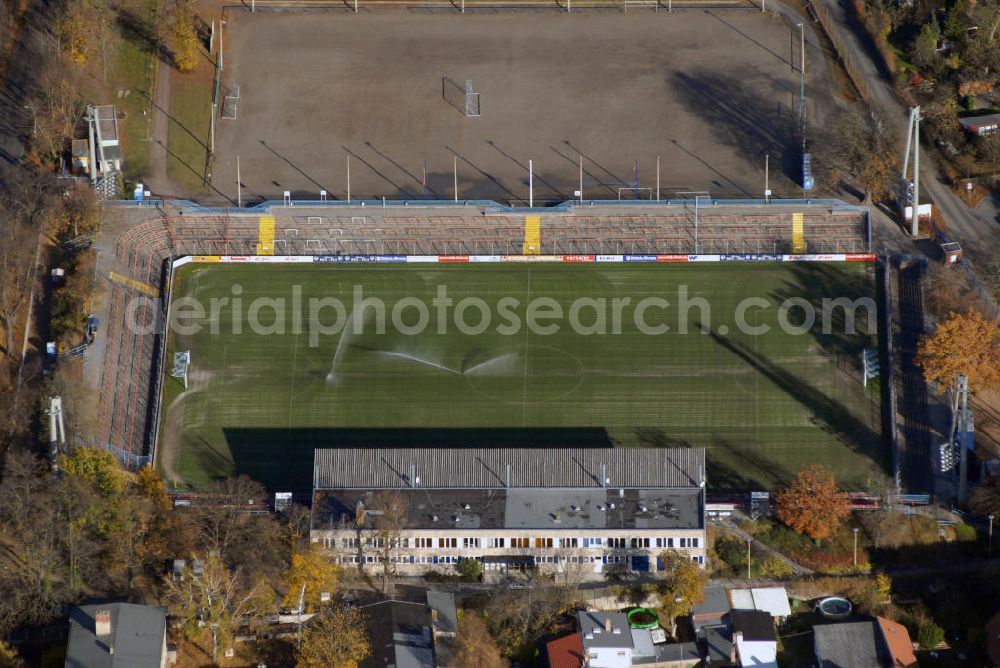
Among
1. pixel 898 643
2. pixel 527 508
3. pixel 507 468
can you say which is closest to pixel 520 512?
pixel 527 508

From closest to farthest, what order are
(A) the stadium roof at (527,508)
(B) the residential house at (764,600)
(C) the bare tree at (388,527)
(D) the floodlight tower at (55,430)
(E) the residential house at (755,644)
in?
(E) the residential house at (755,644)
(B) the residential house at (764,600)
(C) the bare tree at (388,527)
(A) the stadium roof at (527,508)
(D) the floodlight tower at (55,430)

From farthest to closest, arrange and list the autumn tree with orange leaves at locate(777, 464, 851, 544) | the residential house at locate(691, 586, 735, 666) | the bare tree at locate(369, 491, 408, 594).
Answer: the autumn tree with orange leaves at locate(777, 464, 851, 544), the bare tree at locate(369, 491, 408, 594), the residential house at locate(691, 586, 735, 666)

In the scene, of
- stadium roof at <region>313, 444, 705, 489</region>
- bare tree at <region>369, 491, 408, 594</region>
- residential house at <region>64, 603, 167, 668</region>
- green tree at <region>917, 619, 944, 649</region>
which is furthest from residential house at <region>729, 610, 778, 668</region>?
residential house at <region>64, 603, 167, 668</region>

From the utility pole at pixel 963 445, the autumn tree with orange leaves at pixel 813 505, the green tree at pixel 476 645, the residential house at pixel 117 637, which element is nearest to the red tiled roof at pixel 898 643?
the autumn tree with orange leaves at pixel 813 505

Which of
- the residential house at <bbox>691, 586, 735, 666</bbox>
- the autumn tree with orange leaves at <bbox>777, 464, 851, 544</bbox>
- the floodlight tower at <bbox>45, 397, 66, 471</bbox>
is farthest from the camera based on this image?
the floodlight tower at <bbox>45, 397, 66, 471</bbox>

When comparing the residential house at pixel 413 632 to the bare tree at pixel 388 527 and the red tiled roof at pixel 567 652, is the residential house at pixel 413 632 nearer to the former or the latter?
the bare tree at pixel 388 527

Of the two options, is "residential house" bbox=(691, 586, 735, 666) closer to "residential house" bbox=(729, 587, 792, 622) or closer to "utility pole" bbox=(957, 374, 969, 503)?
"residential house" bbox=(729, 587, 792, 622)

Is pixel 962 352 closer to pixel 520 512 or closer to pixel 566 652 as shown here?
pixel 520 512
